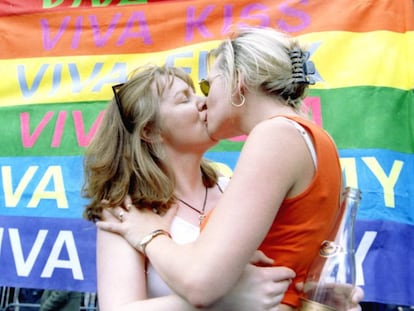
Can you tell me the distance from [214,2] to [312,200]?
165 cm

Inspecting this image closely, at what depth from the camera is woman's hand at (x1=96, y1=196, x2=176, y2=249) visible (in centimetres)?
134

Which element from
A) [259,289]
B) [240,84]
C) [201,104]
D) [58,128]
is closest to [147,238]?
[259,289]

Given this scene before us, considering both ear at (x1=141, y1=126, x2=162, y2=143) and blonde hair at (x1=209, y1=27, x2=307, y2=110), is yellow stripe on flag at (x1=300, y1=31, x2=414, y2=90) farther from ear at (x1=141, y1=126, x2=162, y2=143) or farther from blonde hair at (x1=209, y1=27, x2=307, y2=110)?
blonde hair at (x1=209, y1=27, x2=307, y2=110)

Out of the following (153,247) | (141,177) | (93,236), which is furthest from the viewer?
(93,236)

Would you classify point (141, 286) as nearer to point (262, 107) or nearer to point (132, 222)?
point (132, 222)

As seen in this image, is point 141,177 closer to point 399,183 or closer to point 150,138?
point 150,138

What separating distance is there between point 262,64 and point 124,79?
1541 millimetres

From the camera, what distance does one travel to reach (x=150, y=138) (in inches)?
63.9

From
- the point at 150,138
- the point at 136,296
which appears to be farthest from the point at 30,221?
the point at 136,296

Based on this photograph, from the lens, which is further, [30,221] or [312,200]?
[30,221]

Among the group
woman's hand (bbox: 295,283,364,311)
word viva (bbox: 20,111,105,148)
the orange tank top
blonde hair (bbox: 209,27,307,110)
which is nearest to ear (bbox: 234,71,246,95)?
blonde hair (bbox: 209,27,307,110)

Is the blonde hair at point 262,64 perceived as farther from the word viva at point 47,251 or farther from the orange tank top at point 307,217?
the word viva at point 47,251

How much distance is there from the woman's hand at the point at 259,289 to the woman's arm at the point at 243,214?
10 centimetres

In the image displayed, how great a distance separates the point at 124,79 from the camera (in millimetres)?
2625
